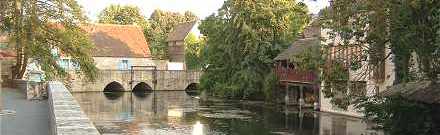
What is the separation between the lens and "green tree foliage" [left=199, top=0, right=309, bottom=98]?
149 feet

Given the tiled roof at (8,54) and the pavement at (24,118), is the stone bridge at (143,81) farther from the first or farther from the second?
the pavement at (24,118)

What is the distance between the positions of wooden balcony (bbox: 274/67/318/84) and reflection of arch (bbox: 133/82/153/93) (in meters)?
26.3

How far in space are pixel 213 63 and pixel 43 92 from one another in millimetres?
29681

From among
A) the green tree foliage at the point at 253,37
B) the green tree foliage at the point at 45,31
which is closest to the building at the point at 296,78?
the green tree foliage at the point at 253,37

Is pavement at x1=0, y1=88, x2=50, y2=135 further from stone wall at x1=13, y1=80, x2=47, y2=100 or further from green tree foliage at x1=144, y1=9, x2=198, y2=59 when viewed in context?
green tree foliage at x1=144, y1=9, x2=198, y2=59

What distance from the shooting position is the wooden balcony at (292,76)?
3829 centimetres

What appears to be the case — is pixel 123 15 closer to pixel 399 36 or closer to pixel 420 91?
pixel 420 91

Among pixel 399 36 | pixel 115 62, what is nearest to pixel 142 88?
pixel 115 62

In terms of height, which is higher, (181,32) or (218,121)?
(181,32)

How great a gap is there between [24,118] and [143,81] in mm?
51448

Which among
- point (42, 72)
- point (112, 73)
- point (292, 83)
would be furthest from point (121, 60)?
point (42, 72)

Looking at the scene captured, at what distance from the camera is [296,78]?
40.3 metres

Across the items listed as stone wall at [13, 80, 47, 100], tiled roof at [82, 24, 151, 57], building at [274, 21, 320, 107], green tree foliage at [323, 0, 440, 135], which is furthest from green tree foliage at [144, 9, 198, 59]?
green tree foliage at [323, 0, 440, 135]

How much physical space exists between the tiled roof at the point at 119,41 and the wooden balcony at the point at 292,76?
26.4 m
